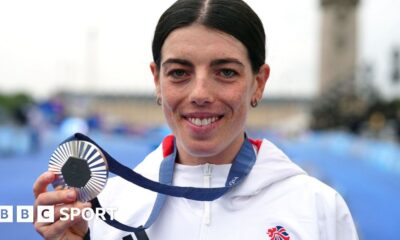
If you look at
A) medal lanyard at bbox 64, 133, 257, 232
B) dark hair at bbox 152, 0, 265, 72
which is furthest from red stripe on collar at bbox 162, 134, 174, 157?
dark hair at bbox 152, 0, 265, 72

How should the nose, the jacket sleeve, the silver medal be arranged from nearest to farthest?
the silver medal < the nose < the jacket sleeve

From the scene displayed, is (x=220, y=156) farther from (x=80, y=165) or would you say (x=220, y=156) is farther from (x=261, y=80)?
(x=80, y=165)

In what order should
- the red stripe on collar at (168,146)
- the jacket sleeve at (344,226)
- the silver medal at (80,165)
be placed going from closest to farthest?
the silver medal at (80,165) → the jacket sleeve at (344,226) → the red stripe on collar at (168,146)

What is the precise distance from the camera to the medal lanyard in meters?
1.48

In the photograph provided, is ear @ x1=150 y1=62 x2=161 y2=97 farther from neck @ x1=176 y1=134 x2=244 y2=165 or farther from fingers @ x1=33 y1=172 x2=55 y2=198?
fingers @ x1=33 y1=172 x2=55 y2=198

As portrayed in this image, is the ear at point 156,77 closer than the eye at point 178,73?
No

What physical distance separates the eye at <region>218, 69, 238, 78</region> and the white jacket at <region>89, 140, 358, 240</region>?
0.93 ft

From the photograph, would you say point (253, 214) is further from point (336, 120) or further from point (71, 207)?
point (336, 120)

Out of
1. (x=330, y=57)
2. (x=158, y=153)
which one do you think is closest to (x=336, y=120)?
(x=330, y=57)

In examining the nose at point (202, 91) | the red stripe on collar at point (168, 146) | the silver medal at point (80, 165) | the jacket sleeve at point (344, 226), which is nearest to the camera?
the silver medal at point (80, 165)

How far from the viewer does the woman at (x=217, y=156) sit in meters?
1.54

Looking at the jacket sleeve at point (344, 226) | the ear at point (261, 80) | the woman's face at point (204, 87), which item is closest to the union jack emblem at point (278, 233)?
the jacket sleeve at point (344, 226)

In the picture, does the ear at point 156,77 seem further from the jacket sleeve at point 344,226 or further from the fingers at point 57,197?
the jacket sleeve at point 344,226

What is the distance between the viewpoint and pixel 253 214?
163cm
